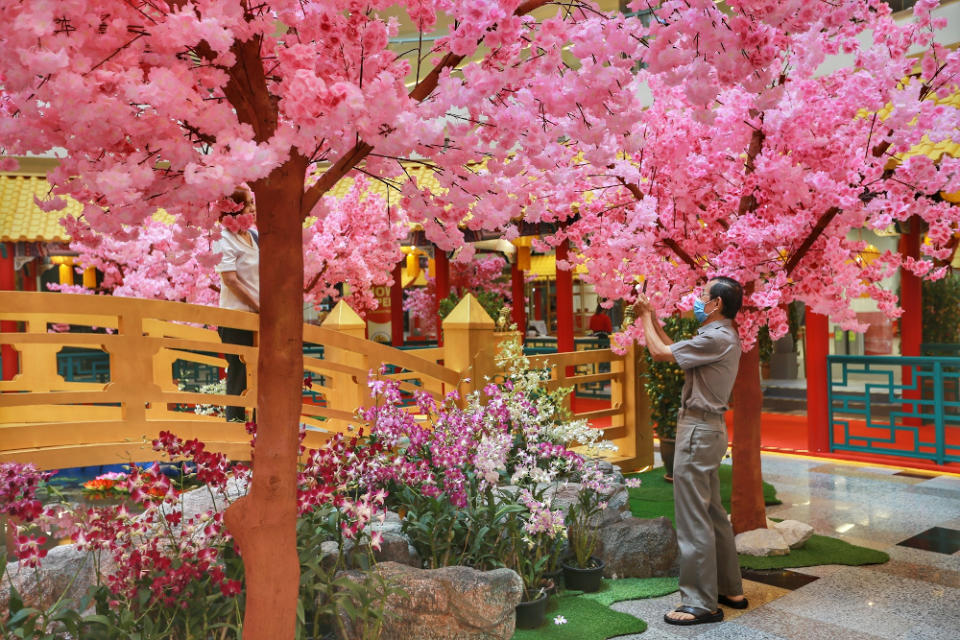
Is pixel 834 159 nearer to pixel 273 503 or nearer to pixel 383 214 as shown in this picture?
pixel 273 503

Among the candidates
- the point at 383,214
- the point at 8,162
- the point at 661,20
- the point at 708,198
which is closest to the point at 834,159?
the point at 708,198

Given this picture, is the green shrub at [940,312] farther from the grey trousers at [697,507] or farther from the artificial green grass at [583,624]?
the artificial green grass at [583,624]

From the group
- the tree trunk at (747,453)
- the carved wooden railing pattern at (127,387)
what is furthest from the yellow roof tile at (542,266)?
the tree trunk at (747,453)

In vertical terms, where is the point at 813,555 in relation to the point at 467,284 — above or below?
below

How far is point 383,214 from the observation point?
30.3 feet

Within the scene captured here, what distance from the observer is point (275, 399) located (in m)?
2.16

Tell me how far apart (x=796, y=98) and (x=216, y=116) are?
3.75 metres

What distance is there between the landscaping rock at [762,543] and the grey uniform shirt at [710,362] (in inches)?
56.5

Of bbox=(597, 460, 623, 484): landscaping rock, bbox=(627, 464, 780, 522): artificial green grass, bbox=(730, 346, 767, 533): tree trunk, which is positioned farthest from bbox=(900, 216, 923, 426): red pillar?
bbox=(597, 460, 623, 484): landscaping rock

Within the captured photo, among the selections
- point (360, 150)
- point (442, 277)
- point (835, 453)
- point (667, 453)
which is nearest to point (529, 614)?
point (360, 150)

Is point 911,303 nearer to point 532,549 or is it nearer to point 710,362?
point 710,362

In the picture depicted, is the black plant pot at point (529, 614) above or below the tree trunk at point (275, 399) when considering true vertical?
below

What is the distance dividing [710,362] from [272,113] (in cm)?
255

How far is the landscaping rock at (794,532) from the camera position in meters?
4.96
